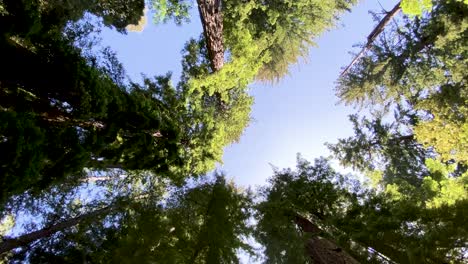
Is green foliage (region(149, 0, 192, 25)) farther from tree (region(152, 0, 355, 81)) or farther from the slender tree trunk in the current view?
the slender tree trunk

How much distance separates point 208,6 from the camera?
1273cm

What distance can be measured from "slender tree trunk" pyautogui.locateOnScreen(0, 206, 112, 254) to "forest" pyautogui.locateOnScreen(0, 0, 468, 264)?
0.21 ft

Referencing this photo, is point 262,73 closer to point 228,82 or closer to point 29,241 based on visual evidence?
point 228,82

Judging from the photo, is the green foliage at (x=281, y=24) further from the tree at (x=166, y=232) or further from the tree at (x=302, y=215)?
the tree at (x=166, y=232)

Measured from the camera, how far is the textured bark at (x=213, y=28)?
12805 mm

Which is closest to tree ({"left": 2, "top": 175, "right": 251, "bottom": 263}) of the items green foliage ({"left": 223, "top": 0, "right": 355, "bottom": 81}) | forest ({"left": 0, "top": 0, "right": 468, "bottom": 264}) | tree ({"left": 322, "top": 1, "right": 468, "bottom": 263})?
forest ({"left": 0, "top": 0, "right": 468, "bottom": 264})

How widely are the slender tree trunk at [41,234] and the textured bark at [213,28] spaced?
671cm

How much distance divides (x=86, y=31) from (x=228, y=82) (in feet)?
19.3

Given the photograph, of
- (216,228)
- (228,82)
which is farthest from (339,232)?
(228,82)

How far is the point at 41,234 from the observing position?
35.2 ft

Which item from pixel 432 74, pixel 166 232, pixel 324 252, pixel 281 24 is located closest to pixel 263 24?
pixel 281 24

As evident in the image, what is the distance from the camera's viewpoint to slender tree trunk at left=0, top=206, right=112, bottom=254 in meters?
10.1

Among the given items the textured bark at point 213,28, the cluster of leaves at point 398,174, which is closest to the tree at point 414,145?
the cluster of leaves at point 398,174

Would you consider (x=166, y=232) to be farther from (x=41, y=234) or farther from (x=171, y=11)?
(x=171, y=11)
